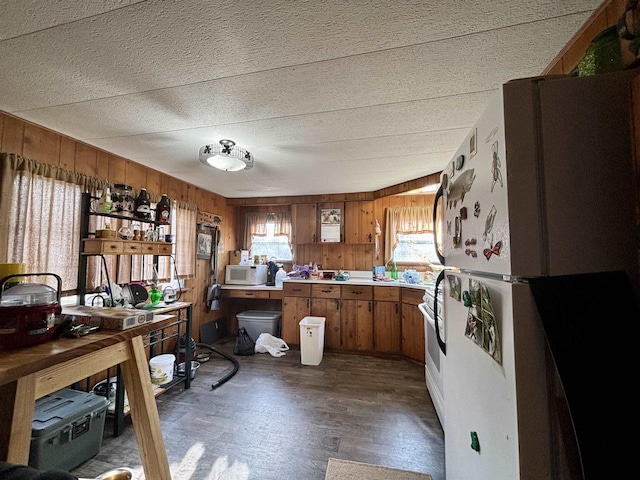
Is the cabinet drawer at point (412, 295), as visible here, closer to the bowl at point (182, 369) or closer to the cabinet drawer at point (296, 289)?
the cabinet drawer at point (296, 289)

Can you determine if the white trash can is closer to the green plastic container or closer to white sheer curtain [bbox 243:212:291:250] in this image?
white sheer curtain [bbox 243:212:291:250]

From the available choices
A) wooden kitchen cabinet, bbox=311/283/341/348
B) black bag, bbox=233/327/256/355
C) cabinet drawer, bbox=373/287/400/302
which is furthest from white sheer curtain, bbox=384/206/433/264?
black bag, bbox=233/327/256/355

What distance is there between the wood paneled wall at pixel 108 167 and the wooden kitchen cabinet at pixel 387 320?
2422mm

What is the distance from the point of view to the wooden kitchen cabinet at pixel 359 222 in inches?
152

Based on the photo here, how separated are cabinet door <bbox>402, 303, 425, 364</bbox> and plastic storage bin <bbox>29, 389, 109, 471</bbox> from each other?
2842 mm

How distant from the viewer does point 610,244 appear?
Answer: 56 cm

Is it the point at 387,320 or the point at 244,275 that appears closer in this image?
the point at 387,320

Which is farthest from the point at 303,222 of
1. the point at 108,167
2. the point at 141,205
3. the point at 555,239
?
the point at 555,239

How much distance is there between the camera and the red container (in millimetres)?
753

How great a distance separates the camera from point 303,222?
13.5 feet

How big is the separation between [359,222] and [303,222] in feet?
2.96

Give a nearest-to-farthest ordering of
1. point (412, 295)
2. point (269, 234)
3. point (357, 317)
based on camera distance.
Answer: point (412, 295), point (357, 317), point (269, 234)

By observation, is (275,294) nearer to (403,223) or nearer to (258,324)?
(258,324)

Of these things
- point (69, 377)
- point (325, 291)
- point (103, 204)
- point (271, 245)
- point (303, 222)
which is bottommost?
point (325, 291)
